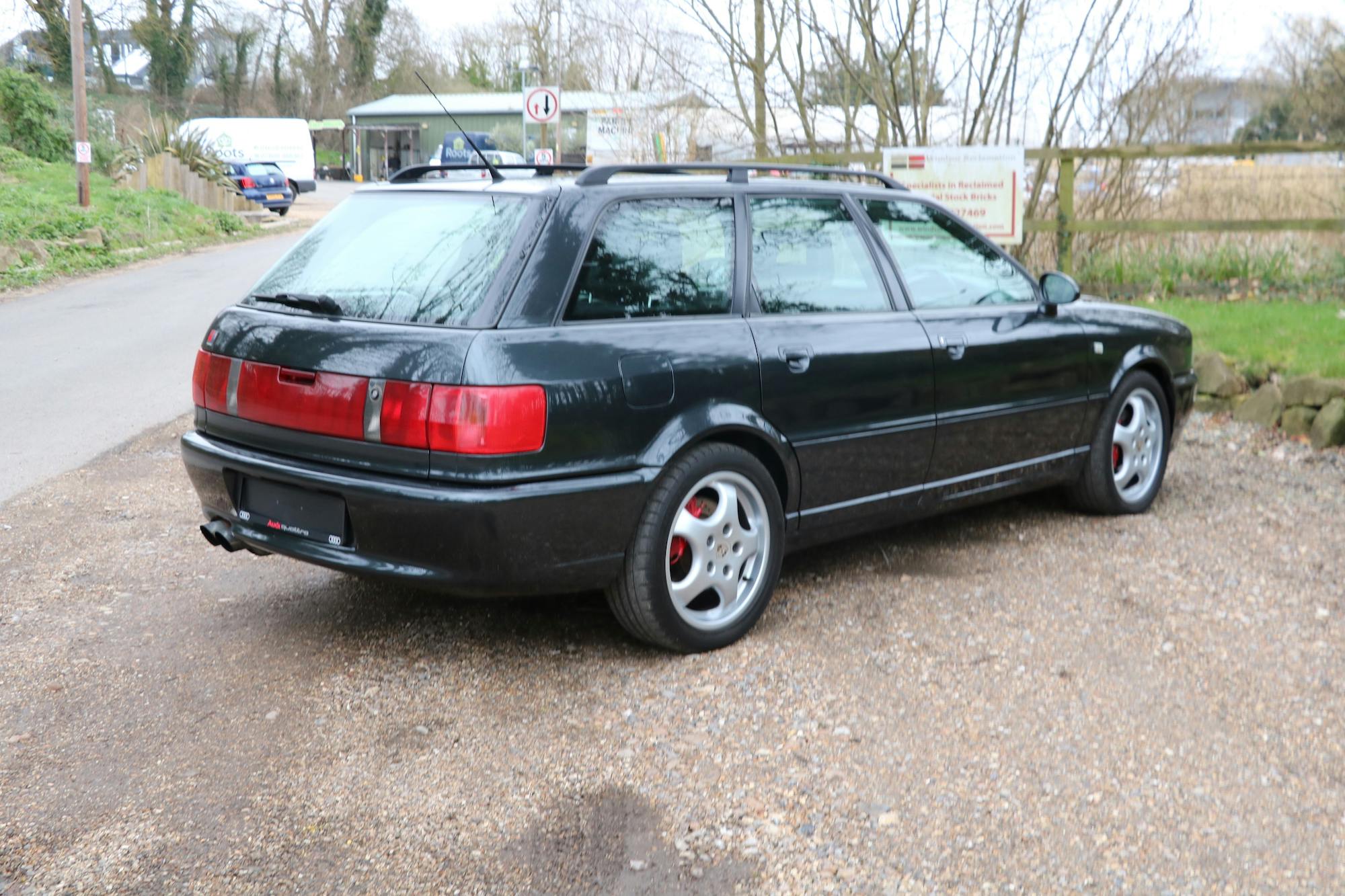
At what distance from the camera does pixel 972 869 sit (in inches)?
119

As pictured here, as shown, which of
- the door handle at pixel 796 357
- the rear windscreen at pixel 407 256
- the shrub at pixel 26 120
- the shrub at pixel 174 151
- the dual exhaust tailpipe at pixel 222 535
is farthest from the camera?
the shrub at pixel 26 120

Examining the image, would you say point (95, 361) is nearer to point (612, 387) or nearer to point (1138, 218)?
point (612, 387)

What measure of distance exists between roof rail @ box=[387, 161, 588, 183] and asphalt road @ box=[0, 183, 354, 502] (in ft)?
9.66

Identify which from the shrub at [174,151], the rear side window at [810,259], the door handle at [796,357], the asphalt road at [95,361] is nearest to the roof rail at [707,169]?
the rear side window at [810,259]

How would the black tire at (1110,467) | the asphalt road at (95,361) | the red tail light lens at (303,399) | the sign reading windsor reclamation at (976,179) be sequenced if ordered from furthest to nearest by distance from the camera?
the sign reading windsor reclamation at (976,179) < the asphalt road at (95,361) < the black tire at (1110,467) < the red tail light lens at (303,399)

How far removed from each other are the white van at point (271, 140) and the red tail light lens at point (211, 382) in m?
38.1

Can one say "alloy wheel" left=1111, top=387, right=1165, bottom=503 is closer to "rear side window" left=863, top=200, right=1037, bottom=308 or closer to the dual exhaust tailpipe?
"rear side window" left=863, top=200, right=1037, bottom=308

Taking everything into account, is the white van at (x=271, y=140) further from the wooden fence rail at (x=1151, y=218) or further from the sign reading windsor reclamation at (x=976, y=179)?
the sign reading windsor reclamation at (x=976, y=179)

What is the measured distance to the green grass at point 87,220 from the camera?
1941cm

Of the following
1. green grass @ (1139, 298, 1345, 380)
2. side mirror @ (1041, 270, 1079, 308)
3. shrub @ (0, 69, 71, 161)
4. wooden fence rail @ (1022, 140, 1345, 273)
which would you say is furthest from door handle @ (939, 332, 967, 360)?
shrub @ (0, 69, 71, 161)

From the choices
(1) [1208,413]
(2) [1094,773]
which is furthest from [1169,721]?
(1) [1208,413]

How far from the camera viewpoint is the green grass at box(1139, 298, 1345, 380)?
8375 mm

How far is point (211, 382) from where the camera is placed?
14.6 ft

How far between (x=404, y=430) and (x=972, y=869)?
1.93m
